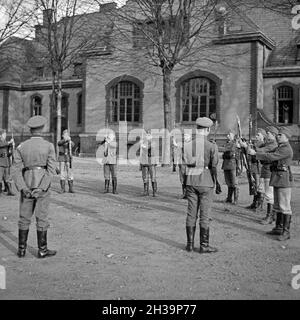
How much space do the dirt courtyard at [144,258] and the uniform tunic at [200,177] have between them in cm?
58

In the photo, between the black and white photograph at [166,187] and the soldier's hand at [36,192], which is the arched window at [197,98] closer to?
the black and white photograph at [166,187]

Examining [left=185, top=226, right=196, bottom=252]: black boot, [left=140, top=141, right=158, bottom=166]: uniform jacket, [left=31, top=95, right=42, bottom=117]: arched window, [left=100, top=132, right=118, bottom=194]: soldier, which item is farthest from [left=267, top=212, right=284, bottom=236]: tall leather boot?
[left=31, top=95, right=42, bottom=117]: arched window

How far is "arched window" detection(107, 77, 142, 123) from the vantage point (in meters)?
29.6

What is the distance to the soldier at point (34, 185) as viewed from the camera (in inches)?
250

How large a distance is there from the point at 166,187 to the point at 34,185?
27.8ft

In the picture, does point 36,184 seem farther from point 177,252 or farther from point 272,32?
point 272,32

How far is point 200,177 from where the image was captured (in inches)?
264

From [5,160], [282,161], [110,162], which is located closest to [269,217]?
[282,161]

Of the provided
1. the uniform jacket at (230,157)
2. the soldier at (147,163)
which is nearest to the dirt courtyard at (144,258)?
the uniform jacket at (230,157)

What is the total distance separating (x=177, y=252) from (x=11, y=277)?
2396 millimetres

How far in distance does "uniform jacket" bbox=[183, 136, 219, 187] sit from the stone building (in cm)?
1671

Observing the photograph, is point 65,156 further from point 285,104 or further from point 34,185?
point 285,104

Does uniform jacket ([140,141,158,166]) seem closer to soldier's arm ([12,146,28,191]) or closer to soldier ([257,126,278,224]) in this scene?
soldier ([257,126,278,224])

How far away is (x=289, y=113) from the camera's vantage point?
27.1 m
